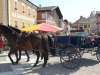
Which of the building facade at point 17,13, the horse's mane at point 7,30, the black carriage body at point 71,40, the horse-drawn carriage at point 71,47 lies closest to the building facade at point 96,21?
the building facade at point 17,13

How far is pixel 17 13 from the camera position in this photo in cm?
2303

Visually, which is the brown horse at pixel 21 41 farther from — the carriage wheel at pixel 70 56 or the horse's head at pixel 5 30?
the carriage wheel at pixel 70 56

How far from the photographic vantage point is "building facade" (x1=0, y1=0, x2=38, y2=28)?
20.2m

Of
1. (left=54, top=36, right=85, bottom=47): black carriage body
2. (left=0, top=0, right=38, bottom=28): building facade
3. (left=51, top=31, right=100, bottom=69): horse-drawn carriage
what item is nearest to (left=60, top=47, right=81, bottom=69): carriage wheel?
(left=51, top=31, right=100, bottom=69): horse-drawn carriage

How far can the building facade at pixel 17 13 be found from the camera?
20203mm

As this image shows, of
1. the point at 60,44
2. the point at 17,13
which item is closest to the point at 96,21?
the point at 17,13

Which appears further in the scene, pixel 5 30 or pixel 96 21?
pixel 96 21

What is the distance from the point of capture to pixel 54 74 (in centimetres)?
573

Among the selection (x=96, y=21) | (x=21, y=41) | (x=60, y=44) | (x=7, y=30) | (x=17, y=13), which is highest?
(x=96, y=21)

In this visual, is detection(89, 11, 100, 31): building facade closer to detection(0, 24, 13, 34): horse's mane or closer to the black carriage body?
the black carriage body

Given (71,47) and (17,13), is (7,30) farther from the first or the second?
(17,13)

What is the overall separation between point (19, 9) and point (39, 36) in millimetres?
17894

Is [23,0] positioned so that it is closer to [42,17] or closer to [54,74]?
[42,17]

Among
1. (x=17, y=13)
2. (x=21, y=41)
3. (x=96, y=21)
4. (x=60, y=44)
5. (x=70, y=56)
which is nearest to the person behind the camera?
(x=70, y=56)
